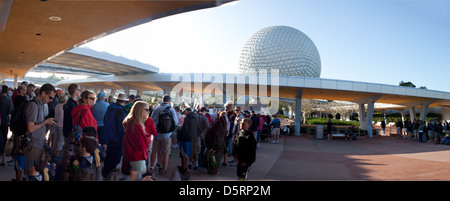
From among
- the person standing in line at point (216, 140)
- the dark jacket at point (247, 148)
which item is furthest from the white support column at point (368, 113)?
the dark jacket at point (247, 148)

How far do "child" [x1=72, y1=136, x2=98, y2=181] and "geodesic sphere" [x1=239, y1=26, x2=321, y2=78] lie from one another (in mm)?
44740

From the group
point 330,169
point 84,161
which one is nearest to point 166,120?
point 84,161

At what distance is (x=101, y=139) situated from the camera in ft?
22.3

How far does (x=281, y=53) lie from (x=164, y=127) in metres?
43.5

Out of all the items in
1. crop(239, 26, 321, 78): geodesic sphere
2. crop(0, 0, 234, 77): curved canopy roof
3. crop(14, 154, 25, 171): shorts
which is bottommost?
crop(14, 154, 25, 171): shorts

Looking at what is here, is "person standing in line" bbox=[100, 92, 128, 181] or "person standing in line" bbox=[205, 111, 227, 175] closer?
"person standing in line" bbox=[100, 92, 128, 181]

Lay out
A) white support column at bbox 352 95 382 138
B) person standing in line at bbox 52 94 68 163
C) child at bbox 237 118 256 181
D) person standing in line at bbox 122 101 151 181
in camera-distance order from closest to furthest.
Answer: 1. person standing in line at bbox 122 101 151 181
2. child at bbox 237 118 256 181
3. person standing in line at bbox 52 94 68 163
4. white support column at bbox 352 95 382 138

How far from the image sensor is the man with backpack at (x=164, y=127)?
634cm

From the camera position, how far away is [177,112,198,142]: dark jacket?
6871 mm

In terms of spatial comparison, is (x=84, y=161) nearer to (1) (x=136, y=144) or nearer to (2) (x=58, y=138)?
(1) (x=136, y=144)

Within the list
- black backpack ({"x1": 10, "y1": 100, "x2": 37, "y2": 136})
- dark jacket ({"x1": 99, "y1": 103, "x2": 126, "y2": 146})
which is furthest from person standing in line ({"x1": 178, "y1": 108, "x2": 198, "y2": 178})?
black backpack ({"x1": 10, "y1": 100, "x2": 37, "y2": 136})

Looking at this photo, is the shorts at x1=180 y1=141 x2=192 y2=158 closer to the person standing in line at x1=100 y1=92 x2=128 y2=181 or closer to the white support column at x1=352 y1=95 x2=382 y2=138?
the person standing in line at x1=100 y1=92 x2=128 y2=181

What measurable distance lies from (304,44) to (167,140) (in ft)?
155
